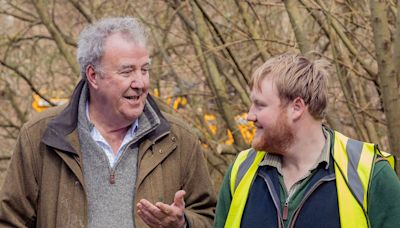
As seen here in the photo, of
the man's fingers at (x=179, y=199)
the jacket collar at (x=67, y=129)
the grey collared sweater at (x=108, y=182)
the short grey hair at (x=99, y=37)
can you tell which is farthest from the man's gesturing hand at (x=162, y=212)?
the short grey hair at (x=99, y=37)

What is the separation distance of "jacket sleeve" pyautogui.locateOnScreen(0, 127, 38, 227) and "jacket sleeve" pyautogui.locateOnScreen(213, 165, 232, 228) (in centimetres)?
91

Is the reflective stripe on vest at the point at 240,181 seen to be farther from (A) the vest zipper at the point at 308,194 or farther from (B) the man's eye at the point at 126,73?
(B) the man's eye at the point at 126,73

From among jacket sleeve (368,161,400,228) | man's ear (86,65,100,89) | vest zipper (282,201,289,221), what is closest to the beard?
vest zipper (282,201,289,221)

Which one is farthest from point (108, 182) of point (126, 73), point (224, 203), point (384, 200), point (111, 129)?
point (384, 200)

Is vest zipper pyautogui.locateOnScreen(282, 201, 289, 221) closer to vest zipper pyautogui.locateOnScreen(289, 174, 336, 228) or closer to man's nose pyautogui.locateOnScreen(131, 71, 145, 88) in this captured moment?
vest zipper pyautogui.locateOnScreen(289, 174, 336, 228)

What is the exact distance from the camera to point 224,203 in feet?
13.1

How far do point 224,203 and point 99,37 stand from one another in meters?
1.11

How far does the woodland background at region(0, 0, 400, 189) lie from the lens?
20.4ft

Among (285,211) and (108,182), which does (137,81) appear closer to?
(108,182)

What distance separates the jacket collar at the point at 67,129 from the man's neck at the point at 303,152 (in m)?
0.89

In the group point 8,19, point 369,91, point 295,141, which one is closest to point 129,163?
point 295,141

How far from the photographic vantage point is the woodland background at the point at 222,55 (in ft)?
20.4

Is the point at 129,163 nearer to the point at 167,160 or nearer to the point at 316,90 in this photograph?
the point at 167,160

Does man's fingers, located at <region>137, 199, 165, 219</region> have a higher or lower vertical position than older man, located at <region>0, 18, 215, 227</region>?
lower
